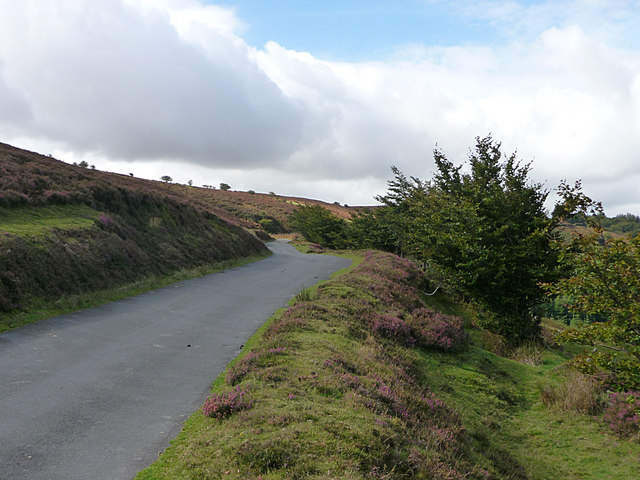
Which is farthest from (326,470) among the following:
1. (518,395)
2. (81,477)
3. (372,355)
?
(518,395)

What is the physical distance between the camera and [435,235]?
17375mm

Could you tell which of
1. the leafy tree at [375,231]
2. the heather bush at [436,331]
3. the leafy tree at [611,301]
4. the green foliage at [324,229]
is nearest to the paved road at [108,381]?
the heather bush at [436,331]

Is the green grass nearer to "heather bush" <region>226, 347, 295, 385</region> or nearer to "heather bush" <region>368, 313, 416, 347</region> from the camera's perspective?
"heather bush" <region>226, 347, 295, 385</region>

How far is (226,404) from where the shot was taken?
19.4ft

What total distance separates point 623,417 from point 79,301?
14954mm

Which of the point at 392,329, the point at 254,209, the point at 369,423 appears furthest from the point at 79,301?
the point at 254,209

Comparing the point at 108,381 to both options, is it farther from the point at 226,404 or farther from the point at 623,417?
the point at 623,417

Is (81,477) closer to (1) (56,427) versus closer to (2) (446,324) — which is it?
(1) (56,427)

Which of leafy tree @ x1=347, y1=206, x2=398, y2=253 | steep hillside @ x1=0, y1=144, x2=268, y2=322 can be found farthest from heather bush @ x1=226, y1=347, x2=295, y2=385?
leafy tree @ x1=347, y1=206, x2=398, y2=253

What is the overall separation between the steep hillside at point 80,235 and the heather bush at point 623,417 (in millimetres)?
15011

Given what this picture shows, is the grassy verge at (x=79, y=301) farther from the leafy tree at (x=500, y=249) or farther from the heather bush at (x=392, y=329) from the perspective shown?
the leafy tree at (x=500, y=249)

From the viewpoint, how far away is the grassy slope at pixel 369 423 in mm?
4609

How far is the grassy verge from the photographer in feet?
34.8

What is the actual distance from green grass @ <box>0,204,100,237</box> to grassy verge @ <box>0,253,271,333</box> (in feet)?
11.5
